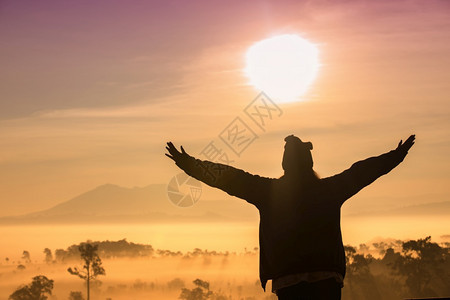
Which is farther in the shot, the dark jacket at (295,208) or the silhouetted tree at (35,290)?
the silhouetted tree at (35,290)

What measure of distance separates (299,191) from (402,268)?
95456mm

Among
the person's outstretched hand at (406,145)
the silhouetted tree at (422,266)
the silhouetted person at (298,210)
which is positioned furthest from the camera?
the silhouetted tree at (422,266)

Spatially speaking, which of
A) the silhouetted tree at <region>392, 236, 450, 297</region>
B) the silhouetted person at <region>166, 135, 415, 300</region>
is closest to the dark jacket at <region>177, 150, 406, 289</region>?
the silhouetted person at <region>166, 135, 415, 300</region>

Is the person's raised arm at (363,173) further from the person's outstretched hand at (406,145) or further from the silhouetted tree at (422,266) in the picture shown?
the silhouetted tree at (422,266)

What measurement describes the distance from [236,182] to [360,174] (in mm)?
1522

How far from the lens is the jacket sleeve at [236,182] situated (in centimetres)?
909

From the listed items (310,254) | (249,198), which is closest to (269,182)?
(249,198)

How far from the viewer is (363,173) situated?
9281 mm

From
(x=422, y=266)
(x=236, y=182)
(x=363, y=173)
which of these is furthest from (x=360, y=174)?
(x=422, y=266)

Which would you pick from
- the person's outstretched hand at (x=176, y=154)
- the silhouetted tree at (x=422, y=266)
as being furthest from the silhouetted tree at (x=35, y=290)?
the person's outstretched hand at (x=176, y=154)

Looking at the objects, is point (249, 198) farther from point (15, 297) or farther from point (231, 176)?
point (15, 297)

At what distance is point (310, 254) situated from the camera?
8539 millimetres

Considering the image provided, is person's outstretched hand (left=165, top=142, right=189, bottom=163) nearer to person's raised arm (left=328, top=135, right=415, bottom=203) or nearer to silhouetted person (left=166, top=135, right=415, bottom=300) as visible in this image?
silhouetted person (left=166, top=135, right=415, bottom=300)

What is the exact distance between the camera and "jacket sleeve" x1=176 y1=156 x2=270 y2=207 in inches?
358
